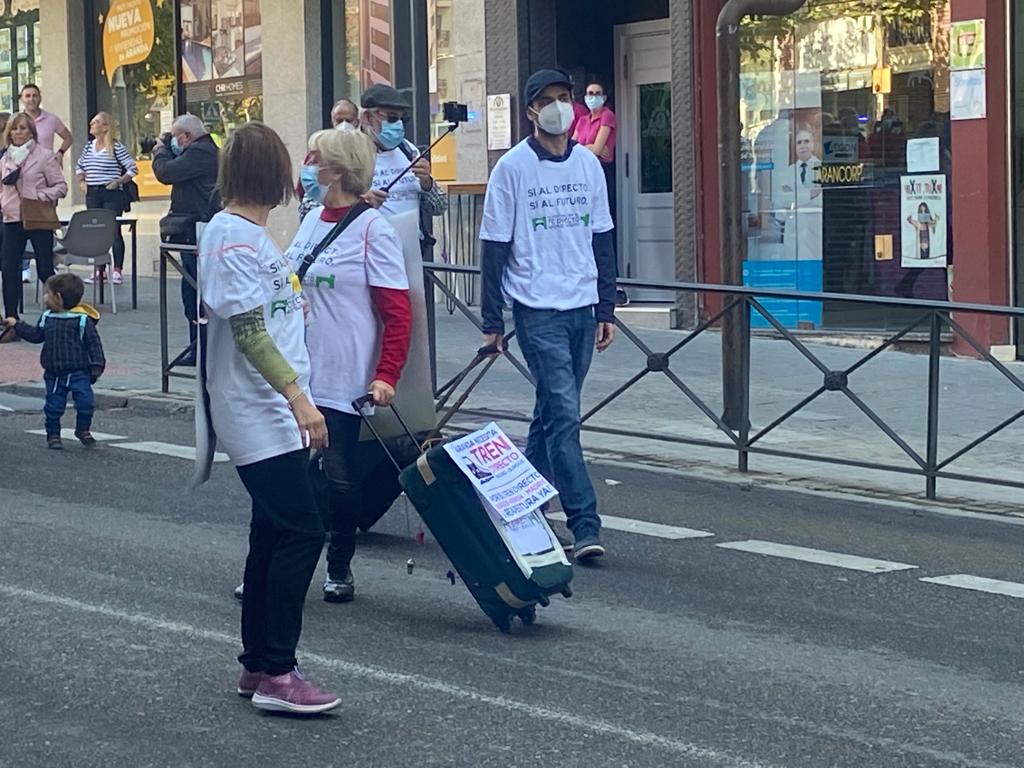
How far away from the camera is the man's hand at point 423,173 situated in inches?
414

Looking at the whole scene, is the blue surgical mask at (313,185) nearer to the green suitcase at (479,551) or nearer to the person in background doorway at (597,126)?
the green suitcase at (479,551)

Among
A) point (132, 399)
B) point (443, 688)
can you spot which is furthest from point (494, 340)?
point (132, 399)

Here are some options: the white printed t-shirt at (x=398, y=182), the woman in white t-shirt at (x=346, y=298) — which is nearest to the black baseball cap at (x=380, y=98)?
the white printed t-shirt at (x=398, y=182)

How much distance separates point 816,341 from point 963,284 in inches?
216

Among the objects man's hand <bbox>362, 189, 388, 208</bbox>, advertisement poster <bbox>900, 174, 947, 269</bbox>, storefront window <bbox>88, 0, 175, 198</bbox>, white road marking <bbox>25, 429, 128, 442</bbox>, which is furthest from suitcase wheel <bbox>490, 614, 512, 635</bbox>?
storefront window <bbox>88, 0, 175, 198</bbox>

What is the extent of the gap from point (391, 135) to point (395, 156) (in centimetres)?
31

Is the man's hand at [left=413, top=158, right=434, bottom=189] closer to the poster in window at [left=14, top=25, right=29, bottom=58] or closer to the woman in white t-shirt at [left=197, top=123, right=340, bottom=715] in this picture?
the woman in white t-shirt at [left=197, top=123, right=340, bottom=715]

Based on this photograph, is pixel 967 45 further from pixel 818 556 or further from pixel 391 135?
pixel 818 556

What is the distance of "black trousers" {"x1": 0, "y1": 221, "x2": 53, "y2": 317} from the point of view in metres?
16.7

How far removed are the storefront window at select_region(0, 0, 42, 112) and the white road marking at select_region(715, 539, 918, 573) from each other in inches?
802

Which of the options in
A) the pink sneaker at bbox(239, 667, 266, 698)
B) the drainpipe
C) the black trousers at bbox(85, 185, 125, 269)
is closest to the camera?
the pink sneaker at bbox(239, 667, 266, 698)

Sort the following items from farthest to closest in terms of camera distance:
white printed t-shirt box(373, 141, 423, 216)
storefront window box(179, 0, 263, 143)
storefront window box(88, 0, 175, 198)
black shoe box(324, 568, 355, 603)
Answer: storefront window box(88, 0, 175, 198), storefront window box(179, 0, 263, 143), white printed t-shirt box(373, 141, 423, 216), black shoe box(324, 568, 355, 603)

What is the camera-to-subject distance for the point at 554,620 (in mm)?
6621

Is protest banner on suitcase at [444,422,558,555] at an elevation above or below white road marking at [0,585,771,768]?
above
